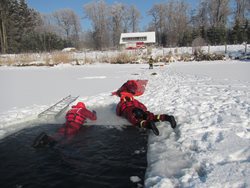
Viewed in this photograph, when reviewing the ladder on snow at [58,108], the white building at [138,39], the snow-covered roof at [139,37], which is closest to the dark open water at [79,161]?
the ladder on snow at [58,108]

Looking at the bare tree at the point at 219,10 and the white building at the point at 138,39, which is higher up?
the bare tree at the point at 219,10

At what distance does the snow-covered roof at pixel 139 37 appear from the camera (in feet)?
142

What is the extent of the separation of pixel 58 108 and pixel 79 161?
2.48 meters

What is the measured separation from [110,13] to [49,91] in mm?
52153

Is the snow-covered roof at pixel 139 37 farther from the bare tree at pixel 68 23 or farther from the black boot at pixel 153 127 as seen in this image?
the black boot at pixel 153 127

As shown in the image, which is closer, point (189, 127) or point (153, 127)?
point (153, 127)

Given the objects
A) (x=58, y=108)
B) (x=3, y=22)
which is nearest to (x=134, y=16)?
(x=3, y=22)

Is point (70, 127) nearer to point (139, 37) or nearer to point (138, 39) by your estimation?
point (138, 39)

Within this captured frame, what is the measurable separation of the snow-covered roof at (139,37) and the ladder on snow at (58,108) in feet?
126

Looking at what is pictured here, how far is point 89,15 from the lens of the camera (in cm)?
5700

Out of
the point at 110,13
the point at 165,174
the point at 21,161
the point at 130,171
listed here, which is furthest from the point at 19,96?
the point at 110,13

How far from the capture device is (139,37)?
144ft

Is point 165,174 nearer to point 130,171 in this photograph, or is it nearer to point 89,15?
point 130,171

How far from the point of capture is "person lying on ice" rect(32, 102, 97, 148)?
11.0 feet
